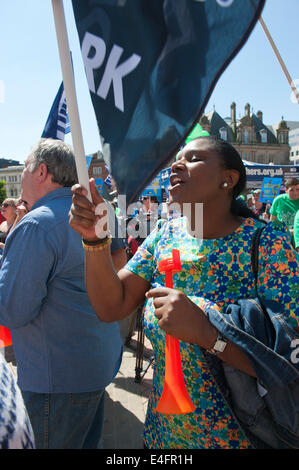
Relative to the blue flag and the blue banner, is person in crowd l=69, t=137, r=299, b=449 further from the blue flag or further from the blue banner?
the blue banner

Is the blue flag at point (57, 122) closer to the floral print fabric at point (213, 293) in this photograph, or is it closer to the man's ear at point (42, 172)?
the man's ear at point (42, 172)

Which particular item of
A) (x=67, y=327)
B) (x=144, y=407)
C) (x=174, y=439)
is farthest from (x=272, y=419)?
(x=144, y=407)

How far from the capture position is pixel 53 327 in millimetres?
1669

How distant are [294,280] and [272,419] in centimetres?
47

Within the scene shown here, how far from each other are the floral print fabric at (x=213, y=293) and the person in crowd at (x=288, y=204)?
4.45 meters

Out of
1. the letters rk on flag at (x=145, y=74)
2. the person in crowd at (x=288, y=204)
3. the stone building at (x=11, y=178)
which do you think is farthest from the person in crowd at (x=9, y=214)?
the stone building at (x=11, y=178)

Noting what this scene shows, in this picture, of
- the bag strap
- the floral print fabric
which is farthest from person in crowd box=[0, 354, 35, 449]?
the bag strap

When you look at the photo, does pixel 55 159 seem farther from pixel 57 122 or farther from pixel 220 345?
pixel 57 122

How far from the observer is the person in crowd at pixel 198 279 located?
1.16 m

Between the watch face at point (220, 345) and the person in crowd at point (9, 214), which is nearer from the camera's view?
the watch face at point (220, 345)

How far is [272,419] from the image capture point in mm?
1148

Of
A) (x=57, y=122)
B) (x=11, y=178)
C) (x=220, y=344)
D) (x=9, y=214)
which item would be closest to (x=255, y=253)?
(x=220, y=344)

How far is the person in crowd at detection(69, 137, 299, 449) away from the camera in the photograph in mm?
1158

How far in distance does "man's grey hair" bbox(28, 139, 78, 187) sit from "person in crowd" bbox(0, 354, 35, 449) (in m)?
1.38
